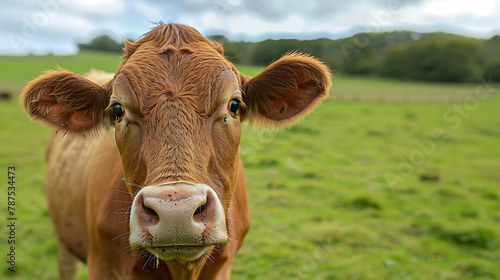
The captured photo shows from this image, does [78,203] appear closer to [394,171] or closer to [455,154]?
[394,171]

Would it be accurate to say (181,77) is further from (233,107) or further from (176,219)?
(176,219)

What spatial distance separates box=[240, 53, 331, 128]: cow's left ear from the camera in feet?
8.42

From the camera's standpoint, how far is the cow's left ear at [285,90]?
2.57 meters

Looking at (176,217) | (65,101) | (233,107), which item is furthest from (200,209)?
(65,101)

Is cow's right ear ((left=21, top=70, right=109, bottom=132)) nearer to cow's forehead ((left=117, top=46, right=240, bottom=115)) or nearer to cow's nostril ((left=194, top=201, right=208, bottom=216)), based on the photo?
cow's forehead ((left=117, top=46, right=240, bottom=115))

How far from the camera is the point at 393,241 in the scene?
579 cm

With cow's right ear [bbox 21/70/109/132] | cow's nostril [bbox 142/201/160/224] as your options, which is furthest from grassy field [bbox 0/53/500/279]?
cow's nostril [bbox 142/201/160/224]

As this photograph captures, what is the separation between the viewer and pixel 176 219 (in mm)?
1672

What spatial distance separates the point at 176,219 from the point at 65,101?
141 centimetres

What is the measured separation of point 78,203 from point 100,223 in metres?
1.05

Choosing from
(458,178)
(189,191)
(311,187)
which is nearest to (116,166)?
(189,191)

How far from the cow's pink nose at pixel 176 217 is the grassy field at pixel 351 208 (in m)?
1.26

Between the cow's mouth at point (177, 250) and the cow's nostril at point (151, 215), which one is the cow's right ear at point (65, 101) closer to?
the cow's nostril at point (151, 215)

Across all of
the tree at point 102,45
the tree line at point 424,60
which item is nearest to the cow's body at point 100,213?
the tree line at point 424,60
